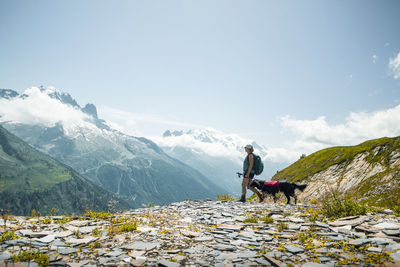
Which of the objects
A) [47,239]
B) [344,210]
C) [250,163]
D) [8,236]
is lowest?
[47,239]

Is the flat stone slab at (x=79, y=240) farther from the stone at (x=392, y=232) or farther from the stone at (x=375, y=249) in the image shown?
the stone at (x=392, y=232)

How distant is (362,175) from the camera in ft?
53.8

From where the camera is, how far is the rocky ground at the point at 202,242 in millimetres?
5137

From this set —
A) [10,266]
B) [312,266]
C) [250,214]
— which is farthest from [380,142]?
[10,266]

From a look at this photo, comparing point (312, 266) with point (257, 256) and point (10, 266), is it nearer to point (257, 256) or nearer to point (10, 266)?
point (257, 256)

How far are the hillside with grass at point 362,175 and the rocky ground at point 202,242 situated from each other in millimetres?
4291

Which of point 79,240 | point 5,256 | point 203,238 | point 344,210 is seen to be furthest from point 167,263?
point 344,210

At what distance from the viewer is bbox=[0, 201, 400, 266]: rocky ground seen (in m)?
5.14

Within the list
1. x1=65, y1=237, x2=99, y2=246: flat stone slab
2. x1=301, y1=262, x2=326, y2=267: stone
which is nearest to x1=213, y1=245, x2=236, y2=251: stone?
x1=301, y1=262, x2=326, y2=267: stone

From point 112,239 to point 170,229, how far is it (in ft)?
6.39

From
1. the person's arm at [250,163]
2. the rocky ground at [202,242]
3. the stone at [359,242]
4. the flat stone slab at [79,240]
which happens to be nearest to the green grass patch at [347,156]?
the person's arm at [250,163]

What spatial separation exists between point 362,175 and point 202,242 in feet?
49.4

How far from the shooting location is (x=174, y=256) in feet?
17.9

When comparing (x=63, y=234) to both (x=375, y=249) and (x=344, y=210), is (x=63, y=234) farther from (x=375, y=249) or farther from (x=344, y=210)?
(x=344, y=210)
